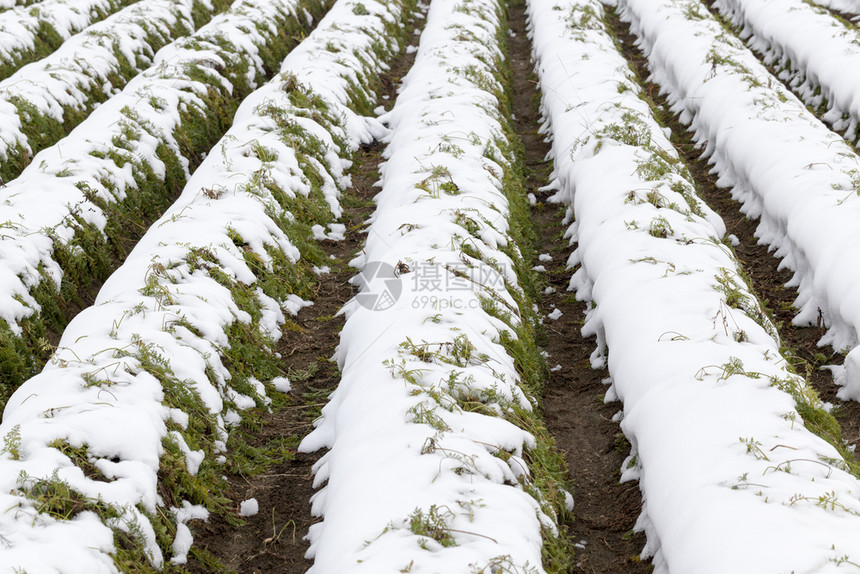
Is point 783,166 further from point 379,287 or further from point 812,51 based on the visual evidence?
point 812,51

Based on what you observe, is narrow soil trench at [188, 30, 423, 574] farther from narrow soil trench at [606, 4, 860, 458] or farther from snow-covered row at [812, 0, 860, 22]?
snow-covered row at [812, 0, 860, 22]

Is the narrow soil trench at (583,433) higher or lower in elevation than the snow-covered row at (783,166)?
lower

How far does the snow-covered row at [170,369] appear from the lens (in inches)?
156

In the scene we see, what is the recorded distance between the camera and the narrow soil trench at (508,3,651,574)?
460 centimetres

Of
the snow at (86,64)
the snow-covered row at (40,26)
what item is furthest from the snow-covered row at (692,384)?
the snow-covered row at (40,26)

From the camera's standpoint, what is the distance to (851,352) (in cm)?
568

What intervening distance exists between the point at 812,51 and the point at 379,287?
1046 cm

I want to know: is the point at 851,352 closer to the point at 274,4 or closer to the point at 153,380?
the point at 153,380

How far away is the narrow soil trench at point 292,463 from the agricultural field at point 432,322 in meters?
0.02

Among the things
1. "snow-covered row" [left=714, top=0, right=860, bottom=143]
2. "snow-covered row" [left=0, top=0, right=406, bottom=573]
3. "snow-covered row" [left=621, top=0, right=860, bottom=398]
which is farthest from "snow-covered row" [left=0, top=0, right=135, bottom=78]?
"snow-covered row" [left=714, top=0, right=860, bottom=143]

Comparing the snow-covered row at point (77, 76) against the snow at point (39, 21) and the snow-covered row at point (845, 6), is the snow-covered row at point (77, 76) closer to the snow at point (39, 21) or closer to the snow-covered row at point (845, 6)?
the snow at point (39, 21)

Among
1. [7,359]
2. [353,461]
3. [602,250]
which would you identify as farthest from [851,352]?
[7,359]

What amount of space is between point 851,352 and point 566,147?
471 centimetres

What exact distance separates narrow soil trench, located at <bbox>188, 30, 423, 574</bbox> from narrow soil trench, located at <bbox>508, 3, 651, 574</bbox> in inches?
76.3
